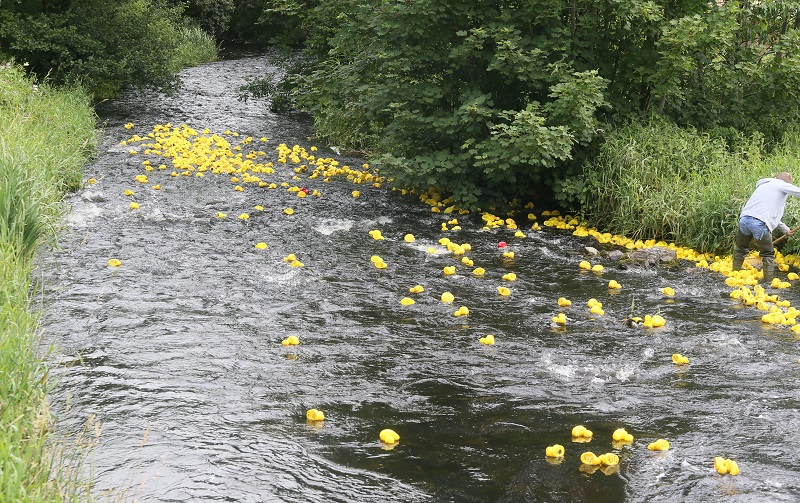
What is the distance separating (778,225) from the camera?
940cm

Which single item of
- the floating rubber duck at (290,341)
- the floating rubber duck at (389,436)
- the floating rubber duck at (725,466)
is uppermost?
the floating rubber duck at (725,466)

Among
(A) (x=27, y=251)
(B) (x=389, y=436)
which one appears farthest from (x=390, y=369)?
(A) (x=27, y=251)

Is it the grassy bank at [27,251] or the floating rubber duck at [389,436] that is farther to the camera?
the floating rubber duck at [389,436]

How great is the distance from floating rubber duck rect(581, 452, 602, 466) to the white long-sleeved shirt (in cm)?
514

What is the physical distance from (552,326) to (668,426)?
2.03 metres

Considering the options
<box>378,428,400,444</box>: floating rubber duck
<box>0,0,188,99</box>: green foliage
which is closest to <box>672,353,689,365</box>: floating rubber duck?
<box>378,428,400,444</box>: floating rubber duck

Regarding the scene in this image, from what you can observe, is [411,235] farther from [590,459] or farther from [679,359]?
[590,459]

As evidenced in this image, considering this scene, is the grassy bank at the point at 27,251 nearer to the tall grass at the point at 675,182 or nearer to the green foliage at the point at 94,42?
the green foliage at the point at 94,42

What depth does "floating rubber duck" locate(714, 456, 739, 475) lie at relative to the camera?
16.3 feet

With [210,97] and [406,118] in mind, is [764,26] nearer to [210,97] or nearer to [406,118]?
[406,118]

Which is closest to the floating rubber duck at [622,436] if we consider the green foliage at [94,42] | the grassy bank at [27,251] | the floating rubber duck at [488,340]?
the floating rubber duck at [488,340]

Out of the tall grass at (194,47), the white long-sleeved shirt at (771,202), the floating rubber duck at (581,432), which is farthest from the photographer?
the tall grass at (194,47)

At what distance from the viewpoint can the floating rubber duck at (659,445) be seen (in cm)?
524

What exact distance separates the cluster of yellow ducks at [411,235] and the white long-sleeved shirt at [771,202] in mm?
638
